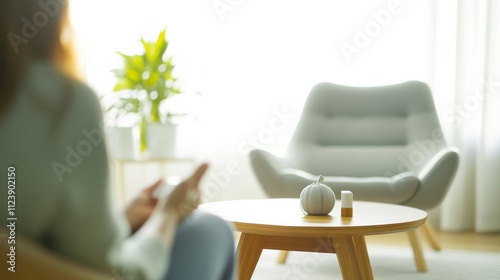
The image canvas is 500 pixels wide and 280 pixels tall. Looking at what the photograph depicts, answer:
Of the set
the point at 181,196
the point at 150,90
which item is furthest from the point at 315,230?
the point at 150,90

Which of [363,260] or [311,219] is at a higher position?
[311,219]

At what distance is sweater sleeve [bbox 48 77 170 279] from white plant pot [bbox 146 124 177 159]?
9.30ft

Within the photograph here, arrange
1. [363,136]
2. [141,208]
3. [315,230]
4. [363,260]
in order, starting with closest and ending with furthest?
[141,208], [315,230], [363,260], [363,136]

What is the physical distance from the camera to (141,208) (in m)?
0.88

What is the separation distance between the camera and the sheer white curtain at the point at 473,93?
134 inches

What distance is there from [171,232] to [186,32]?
335cm

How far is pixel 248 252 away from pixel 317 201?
0.83ft

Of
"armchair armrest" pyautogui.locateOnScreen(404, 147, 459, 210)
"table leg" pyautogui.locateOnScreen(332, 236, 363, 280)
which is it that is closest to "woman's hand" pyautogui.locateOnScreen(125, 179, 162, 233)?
"table leg" pyautogui.locateOnScreen(332, 236, 363, 280)

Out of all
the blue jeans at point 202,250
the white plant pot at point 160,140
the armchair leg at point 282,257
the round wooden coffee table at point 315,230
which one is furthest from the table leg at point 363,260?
the white plant pot at point 160,140

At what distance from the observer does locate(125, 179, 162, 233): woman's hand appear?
0.87 metres

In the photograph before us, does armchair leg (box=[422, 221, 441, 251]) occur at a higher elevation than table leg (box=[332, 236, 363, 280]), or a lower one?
lower

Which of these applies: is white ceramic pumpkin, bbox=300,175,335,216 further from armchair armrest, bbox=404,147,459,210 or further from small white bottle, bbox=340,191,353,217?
armchair armrest, bbox=404,147,459,210

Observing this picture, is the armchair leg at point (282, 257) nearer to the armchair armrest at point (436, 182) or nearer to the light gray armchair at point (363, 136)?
the light gray armchair at point (363, 136)

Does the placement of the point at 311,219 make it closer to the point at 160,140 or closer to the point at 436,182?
the point at 436,182
